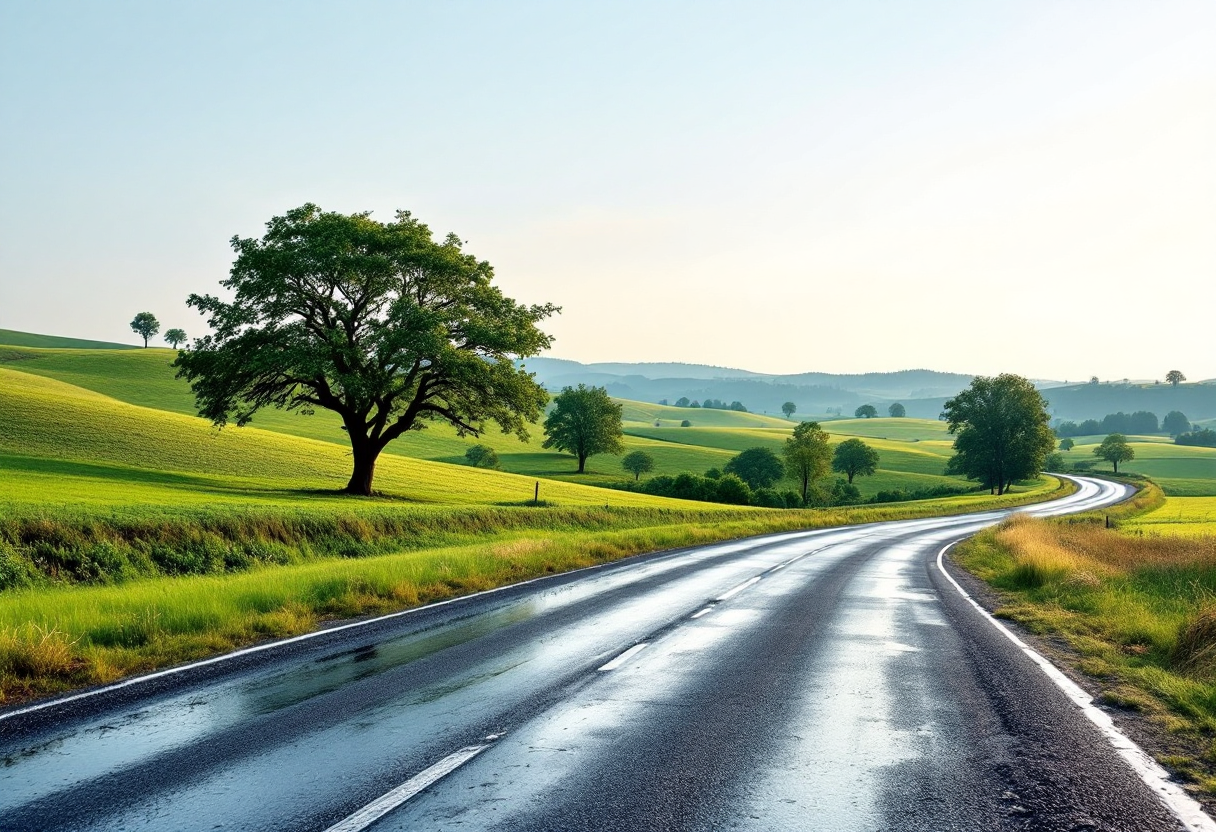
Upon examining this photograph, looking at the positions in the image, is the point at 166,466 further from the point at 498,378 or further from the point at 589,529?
the point at 589,529

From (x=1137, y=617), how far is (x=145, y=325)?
572 feet

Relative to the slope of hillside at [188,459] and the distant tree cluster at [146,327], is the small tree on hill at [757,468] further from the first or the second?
the distant tree cluster at [146,327]

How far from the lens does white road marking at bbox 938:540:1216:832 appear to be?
5.01 meters

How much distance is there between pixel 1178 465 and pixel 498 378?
433 feet

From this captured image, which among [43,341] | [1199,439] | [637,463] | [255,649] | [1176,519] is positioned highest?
[43,341]

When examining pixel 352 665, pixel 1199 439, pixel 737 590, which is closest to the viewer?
pixel 352 665

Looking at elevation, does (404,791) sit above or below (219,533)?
above

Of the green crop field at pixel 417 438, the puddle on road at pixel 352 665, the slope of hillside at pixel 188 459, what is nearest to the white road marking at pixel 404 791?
the puddle on road at pixel 352 665

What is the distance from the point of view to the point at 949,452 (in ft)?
495

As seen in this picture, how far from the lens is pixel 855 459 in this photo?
105 meters

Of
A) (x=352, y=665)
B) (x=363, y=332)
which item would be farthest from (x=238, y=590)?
(x=363, y=332)

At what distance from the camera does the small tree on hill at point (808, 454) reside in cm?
8550

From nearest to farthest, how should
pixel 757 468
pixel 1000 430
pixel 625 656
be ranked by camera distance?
pixel 625 656 → pixel 1000 430 → pixel 757 468

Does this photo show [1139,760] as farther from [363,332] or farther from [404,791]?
[363,332]
